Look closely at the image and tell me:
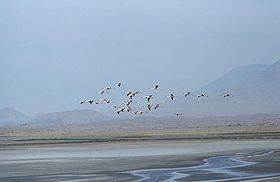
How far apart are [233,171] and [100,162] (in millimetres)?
14013

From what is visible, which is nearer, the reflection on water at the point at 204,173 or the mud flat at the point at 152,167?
the reflection on water at the point at 204,173

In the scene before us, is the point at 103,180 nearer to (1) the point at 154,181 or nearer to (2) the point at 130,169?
(1) the point at 154,181

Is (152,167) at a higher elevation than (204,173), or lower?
higher

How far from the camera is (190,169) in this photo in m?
46.5

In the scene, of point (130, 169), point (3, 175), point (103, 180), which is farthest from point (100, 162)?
point (103, 180)

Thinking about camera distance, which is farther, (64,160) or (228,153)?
(228,153)

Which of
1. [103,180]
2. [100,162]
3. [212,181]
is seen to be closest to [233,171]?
[212,181]

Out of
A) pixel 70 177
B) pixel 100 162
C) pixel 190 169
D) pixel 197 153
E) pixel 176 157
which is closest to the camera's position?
pixel 70 177

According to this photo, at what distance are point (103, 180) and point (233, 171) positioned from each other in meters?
9.75

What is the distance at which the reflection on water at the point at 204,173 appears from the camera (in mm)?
40094

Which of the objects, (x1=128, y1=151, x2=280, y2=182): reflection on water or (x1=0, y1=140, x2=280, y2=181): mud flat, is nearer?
(x1=128, y1=151, x2=280, y2=182): reflection on water

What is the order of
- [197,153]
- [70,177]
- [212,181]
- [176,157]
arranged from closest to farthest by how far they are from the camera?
[212,181]
[70,177]
[176,157]
[197,153]

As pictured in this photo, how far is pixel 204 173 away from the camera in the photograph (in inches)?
1702

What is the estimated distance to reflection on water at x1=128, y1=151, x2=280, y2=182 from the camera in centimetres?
4009
